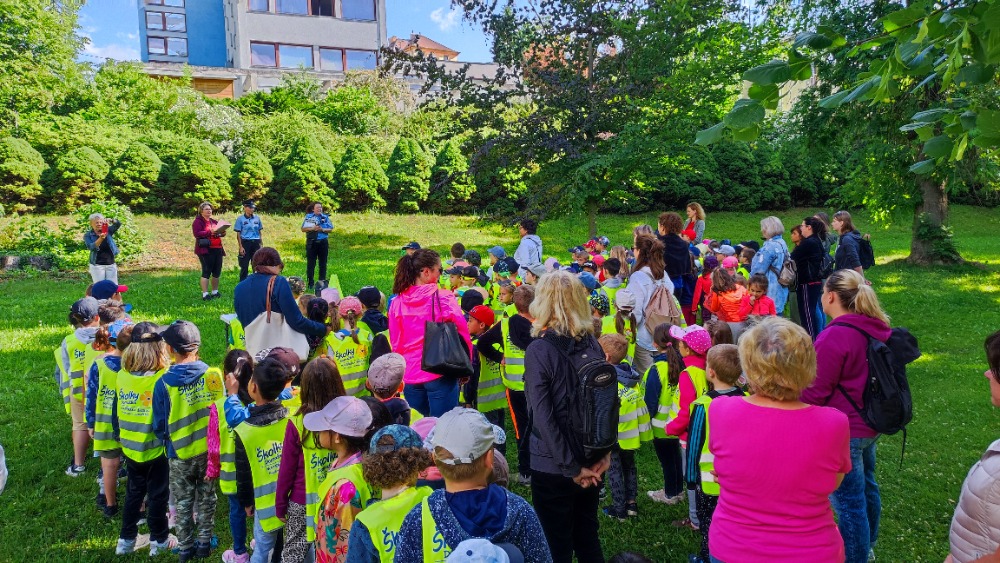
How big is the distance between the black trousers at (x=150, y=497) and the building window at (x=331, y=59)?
131 ft

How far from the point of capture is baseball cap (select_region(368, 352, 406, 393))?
12.6 feet

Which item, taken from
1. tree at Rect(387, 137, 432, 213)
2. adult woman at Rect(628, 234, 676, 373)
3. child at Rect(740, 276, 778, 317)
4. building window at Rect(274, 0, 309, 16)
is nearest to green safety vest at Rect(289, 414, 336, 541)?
adult woman at Rect(628, 234, 676, 373)

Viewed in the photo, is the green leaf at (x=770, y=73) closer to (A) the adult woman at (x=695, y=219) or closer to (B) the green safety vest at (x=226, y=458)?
(B) the green safety vest at (x=226, y=458)

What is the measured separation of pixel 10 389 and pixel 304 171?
13.2 metres

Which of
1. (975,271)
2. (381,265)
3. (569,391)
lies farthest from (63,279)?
(975,271)

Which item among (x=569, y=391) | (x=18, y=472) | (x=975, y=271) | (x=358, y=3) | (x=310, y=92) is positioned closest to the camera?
(x=569, y=391)

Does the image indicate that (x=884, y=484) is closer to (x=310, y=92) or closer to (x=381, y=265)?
(x=381, y=265)

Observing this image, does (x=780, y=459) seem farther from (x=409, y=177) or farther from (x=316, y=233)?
(x=409, y=177)

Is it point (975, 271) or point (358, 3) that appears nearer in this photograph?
point (975, 271)

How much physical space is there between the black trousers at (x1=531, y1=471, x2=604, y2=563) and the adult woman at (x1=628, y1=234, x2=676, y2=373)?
10.0 ft

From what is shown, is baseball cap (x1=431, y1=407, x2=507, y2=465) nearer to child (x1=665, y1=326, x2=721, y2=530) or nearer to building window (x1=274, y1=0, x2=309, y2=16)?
child (x1=665, y1=326, x2=721, y2=530)

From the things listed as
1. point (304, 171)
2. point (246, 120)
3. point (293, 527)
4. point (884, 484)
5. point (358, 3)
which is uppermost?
point (358, 3)

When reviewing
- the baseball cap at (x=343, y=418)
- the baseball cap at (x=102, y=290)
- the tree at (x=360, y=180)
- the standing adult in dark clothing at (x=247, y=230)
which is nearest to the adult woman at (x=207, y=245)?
the standing adult in dark clothing at (x=247, y=230)

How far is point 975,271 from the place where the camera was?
1546 cm
